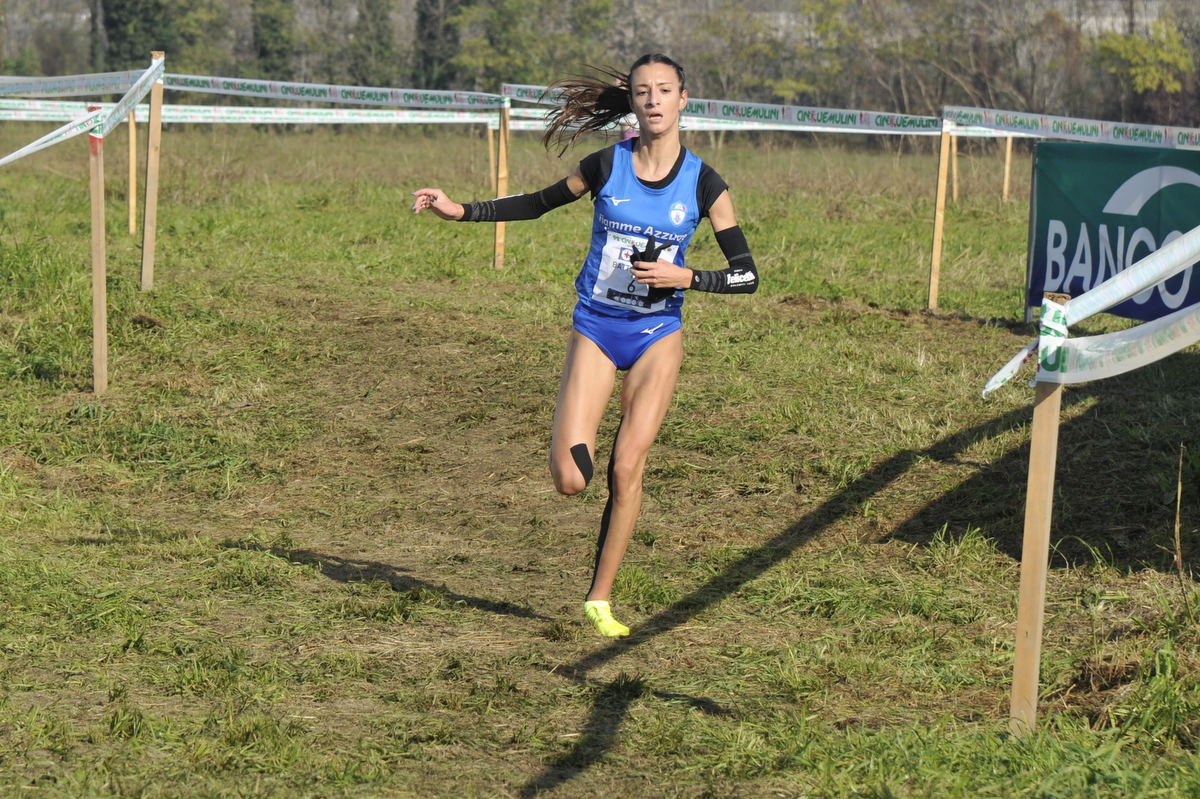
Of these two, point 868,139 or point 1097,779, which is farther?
point 868,139

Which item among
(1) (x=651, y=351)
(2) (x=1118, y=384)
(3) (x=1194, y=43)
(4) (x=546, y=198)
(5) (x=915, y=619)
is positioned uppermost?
(3) (x=1194, y=43)

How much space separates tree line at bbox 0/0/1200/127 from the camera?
1789 inches

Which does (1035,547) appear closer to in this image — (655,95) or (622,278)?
(622,278)

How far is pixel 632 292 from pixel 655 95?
72 centimetres

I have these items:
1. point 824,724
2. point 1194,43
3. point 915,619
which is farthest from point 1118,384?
point 1194,43

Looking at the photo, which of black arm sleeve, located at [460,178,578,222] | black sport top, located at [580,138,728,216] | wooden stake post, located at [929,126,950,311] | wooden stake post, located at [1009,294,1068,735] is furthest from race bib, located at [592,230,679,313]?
wooden stake post, located at [929,126,950,311]

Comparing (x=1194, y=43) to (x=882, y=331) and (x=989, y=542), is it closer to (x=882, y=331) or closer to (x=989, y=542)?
(x=882, y=331)

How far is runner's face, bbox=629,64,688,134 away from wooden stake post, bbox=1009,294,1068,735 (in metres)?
1.77

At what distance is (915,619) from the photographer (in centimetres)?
493

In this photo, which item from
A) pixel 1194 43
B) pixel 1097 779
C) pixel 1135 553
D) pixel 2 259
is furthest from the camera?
pixel 1194 43

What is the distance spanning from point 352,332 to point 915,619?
18.0ft

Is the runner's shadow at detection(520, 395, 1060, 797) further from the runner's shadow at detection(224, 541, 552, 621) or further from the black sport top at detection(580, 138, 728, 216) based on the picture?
the black sport top at detection(580, 138, 728, 216)

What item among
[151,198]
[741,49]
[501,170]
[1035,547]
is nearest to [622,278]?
[1035,547]

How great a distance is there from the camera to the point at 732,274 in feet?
15.5
